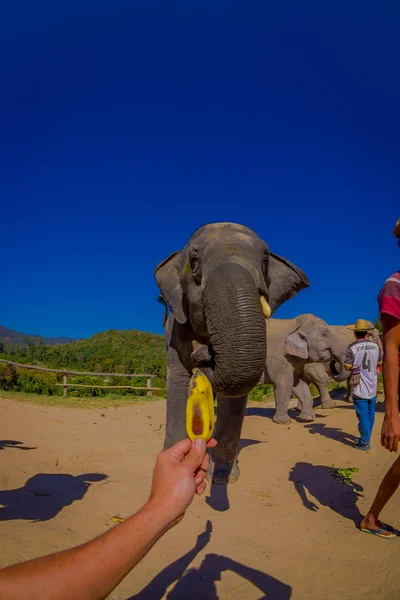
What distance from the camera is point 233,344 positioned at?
2941mm

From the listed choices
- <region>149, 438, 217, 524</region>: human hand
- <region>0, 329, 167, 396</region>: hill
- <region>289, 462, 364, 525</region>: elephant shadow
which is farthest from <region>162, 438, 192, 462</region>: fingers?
<region>0, 329, 167, 396</region>: hill

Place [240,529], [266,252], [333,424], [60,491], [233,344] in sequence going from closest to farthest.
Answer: [233,344], [266,252], [240,529], [60,491], [333,424]

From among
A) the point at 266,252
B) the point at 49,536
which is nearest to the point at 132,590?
the point at 49,536

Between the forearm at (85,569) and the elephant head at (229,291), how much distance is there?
1.79m

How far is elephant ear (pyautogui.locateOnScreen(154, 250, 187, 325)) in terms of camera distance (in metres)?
4.23

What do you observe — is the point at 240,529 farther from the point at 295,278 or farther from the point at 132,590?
the point at 295,278

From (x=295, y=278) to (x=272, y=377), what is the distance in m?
5.92

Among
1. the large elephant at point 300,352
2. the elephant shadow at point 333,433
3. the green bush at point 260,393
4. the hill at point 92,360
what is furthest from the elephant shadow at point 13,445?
the green bush at point 260,393

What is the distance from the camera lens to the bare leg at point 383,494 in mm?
3617

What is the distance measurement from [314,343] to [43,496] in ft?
23.0

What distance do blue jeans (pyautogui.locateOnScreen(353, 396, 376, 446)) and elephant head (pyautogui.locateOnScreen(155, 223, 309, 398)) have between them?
2.69 m

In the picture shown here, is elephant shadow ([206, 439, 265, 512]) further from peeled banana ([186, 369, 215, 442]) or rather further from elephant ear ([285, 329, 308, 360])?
elephant ear ([285, 329, 308, 360])

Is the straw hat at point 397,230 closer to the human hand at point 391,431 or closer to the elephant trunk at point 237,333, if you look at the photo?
the elephant trunk at point 237,333

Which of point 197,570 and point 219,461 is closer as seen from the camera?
point 197,570
